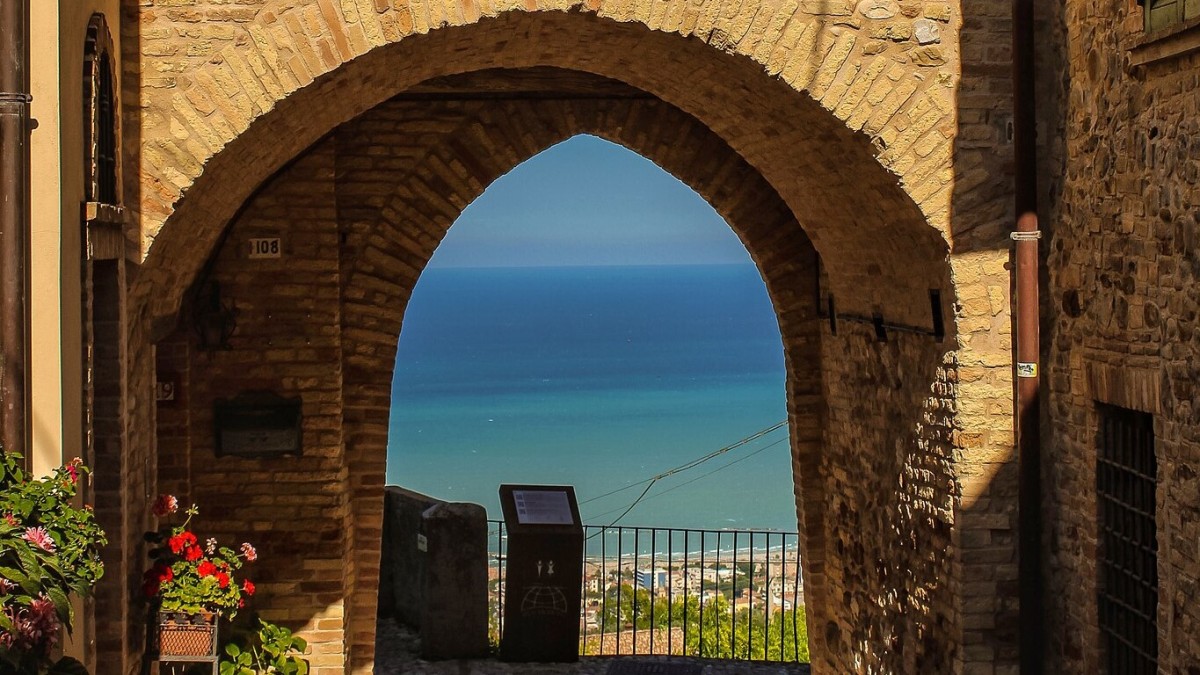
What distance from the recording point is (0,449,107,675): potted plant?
3984 millimetres

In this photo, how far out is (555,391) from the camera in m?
52.5

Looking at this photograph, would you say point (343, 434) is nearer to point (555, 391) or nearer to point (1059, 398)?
point (1059, 398)

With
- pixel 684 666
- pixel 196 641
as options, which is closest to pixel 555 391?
pixel 684 666

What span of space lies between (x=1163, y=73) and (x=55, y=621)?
12.1 feet

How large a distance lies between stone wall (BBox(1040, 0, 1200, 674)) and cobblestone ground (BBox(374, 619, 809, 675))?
154 inches

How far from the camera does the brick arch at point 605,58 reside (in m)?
5.71

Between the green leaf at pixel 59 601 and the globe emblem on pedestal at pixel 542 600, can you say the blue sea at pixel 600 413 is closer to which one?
the globe emblem on pedestal at pixel 542 600

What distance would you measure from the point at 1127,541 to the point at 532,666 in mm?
5125

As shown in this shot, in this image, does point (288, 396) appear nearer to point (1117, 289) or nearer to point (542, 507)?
point (542, 507)

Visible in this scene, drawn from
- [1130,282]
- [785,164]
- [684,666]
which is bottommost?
[684,666]

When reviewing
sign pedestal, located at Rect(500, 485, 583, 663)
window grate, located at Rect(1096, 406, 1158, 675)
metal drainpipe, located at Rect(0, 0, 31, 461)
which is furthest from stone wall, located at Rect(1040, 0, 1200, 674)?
sign pedestal, located at Rect(500, 485, 583, 663)

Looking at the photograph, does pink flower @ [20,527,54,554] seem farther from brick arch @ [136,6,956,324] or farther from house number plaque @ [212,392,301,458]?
house number plaque @ [212,392,301,458]

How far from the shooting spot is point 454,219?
873cm

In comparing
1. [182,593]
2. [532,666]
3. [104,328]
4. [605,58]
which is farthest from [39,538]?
[532,666]
